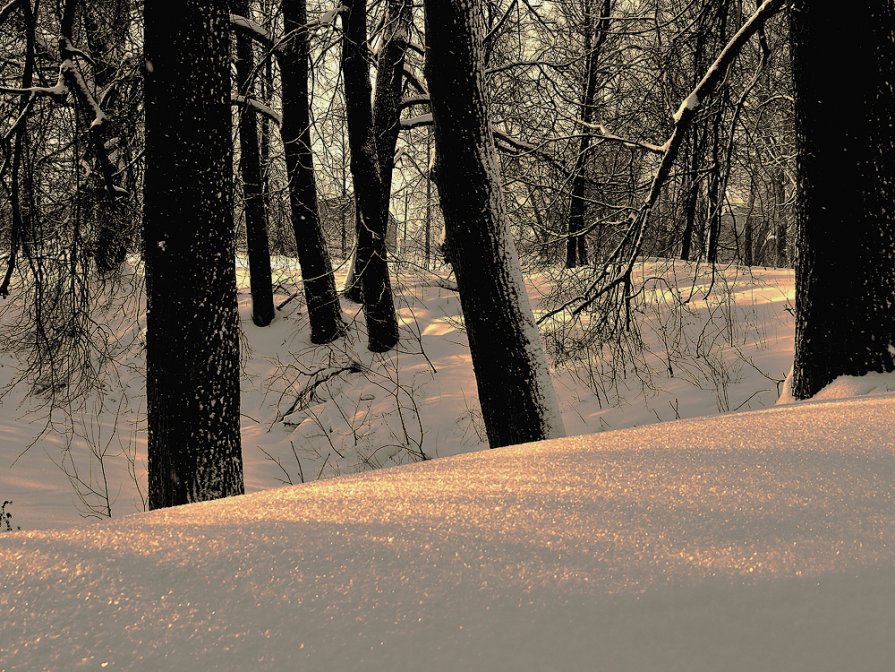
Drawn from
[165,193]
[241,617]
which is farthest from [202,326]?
[241,617]

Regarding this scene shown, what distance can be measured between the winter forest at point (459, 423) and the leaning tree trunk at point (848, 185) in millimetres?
14

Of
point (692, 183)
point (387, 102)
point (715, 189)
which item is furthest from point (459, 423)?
point (387, 102)

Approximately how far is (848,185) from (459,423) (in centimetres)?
491

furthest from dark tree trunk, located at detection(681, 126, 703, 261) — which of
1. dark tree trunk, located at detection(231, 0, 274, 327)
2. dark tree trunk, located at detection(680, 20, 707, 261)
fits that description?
dark tree trunk, located at detection(231, 0, 274, 327)

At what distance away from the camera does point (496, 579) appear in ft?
4.14

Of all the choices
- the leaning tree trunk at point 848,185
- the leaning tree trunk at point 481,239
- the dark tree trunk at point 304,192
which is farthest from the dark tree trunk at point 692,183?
the dark tree trunk at point 304,192

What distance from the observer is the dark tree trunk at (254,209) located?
36.6 feet

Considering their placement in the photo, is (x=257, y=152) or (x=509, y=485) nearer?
(x=509, y=485)

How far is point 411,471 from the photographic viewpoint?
229cm

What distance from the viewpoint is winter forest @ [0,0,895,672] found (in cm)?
116

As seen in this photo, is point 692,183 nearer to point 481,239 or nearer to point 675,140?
point 675,140

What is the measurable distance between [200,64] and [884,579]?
3.61 metres

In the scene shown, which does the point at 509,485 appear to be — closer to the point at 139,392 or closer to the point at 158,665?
the point at 158,665

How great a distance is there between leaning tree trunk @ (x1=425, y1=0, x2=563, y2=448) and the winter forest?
0.02m
